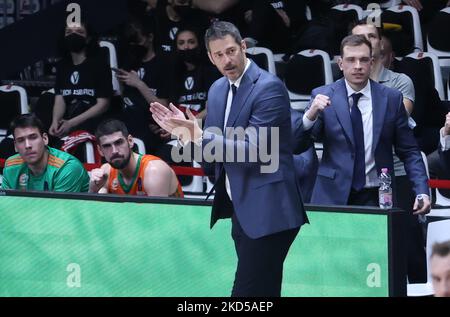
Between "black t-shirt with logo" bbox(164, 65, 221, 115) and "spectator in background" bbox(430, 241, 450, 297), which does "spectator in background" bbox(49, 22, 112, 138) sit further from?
"spectator in background" bbox(430, 241, 450, 297)

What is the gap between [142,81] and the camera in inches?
451

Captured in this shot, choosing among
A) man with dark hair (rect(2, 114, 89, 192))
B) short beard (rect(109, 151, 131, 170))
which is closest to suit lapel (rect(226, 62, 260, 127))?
short beard (rect(109, 151, 131, 170))

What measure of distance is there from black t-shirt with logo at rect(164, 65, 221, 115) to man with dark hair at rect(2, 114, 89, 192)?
2.37m

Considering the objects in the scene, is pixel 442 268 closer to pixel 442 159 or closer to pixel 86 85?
pixel 442 159

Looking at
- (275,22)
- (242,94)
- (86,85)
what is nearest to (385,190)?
(242,94)

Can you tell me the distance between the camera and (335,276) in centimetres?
703

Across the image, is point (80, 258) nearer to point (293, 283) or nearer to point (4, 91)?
point (293, 283)

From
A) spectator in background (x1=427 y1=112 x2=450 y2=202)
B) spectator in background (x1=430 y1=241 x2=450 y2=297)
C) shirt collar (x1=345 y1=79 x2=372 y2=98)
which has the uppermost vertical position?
shirt collar (x1=345 y1=79 x2=372 y2=98)

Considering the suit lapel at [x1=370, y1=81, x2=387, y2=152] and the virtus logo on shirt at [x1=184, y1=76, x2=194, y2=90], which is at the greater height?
the virtus logo on shirt at [x1=184, y1=76, x2=194, y2=90]

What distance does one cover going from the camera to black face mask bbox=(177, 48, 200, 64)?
1096 centimetres

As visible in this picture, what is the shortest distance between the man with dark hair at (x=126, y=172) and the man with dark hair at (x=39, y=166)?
14 centimetres
